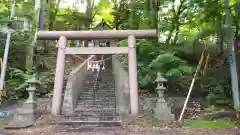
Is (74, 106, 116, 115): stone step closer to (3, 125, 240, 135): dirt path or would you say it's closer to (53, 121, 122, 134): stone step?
(53, 121, 122, 134): stone step

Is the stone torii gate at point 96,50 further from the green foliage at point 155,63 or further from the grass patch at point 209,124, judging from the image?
the grass patch at point 209,124

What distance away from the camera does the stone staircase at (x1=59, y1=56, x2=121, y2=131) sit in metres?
8.45

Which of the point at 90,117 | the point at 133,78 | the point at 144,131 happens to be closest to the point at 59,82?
the point at 90,117

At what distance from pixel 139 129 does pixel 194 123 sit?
7.25 feet

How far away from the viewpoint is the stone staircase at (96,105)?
845cm

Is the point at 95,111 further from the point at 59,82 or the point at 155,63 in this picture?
the point at 155,63

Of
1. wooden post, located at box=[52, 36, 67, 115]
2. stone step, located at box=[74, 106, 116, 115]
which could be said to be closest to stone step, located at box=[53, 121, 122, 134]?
stone step, located at box=[74, 106, 116, 115]

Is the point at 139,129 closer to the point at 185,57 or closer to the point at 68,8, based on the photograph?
the point at 185,57

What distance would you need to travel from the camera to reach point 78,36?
10516mm

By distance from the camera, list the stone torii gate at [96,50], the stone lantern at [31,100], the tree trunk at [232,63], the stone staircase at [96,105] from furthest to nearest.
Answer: the tree trunk at [232,63] → the stone torii gate at [96,50] → the stone lantern at [31,100] → the stone staircase at [96,105]

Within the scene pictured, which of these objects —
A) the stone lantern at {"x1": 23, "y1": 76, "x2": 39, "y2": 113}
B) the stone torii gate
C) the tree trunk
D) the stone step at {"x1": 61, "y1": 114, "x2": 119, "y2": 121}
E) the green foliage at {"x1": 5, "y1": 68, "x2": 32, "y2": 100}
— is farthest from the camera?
the green foliage at {"x1": 5, "y1": 68, "x2": 32, "y2": 100}

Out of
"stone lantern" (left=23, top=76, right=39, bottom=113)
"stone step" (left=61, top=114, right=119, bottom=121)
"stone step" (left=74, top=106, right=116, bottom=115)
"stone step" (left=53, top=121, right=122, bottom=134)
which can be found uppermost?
"stone lantern" (left=23, top=76, right=39, bottom=113)

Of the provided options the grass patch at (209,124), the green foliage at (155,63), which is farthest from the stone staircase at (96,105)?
the grass patch at (209,124)

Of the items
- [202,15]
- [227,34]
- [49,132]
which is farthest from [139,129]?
[202,15]
